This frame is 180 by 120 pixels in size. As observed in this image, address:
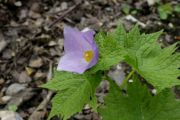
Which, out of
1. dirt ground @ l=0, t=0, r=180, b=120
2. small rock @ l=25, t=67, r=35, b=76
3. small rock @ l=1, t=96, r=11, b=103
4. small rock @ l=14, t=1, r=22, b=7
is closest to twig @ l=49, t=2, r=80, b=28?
dirt ground @ l=0, t=0, r=180, b=120

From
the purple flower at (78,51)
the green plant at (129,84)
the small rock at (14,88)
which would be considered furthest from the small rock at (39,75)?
the purple flower at (78,51)

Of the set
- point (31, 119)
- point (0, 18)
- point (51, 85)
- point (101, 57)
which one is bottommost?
point (31, 119)

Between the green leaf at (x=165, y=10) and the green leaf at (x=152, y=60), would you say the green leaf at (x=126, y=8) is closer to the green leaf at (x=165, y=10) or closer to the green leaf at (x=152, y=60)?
the green leaf at (x=165, y=10)

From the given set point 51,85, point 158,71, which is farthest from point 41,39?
point 158,71

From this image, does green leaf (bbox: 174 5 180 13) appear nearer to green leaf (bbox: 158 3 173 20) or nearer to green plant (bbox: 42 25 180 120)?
green leaf (bbox: 158 3 173 20)

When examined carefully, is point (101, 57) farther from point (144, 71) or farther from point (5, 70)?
point (5, 70)

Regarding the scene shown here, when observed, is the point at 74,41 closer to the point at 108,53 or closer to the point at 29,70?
the point at 108,53
